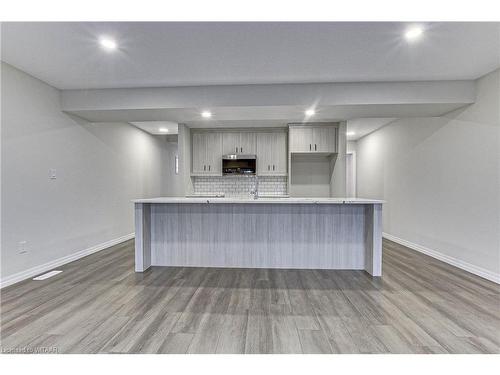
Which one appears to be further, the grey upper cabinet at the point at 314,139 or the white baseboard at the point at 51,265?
the grey upper cabinet at the point at 314,139

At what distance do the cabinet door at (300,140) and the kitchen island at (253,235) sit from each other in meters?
2.27

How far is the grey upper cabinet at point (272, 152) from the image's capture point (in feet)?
18.0

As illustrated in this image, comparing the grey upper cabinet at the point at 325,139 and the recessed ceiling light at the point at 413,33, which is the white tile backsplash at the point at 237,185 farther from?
the recessed ceiling light at the point at 413,33

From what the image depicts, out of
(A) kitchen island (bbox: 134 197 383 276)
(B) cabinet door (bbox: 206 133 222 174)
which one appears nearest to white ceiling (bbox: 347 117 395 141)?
(A) kitchen island (bbox: 134 197 383 276)

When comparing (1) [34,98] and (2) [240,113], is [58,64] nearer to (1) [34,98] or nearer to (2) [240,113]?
(1) [34,98]

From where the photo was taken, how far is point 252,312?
212 cm

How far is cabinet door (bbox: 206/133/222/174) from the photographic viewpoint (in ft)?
18.2

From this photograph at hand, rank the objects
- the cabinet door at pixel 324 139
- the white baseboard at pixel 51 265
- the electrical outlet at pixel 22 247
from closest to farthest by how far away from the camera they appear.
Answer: the white baseboard at pixel 51 265, the electrical outlet at pixel 22 247, the cabinet door at pixel 324 139

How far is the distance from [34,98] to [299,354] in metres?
4.12

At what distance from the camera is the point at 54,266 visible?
327 centimetres

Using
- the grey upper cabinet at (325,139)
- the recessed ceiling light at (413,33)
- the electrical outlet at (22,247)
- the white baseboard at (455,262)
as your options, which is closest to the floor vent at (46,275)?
the electrical outlet at (22,247)

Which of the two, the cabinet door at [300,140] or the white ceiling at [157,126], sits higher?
the white ceiling at [157,126]

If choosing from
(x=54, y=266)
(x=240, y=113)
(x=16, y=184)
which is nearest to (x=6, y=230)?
(x=16, y=184)
